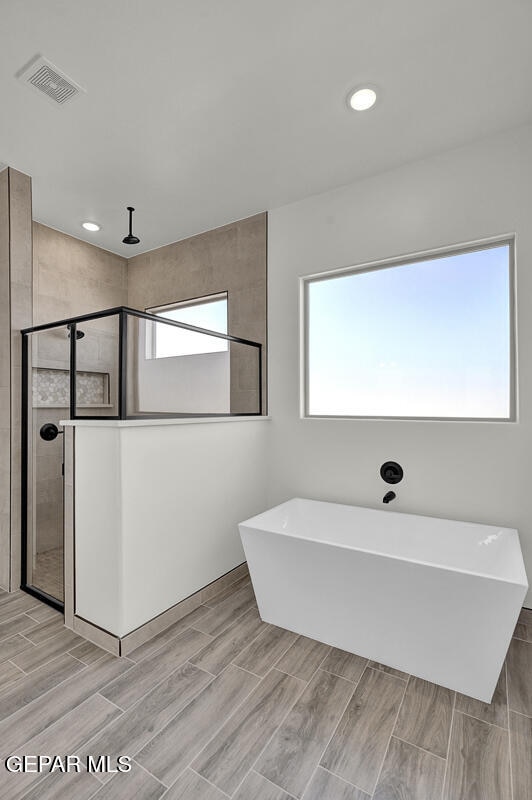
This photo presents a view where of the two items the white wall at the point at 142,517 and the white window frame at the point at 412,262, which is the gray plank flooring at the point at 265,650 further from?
the white window frame at the point at 412,262

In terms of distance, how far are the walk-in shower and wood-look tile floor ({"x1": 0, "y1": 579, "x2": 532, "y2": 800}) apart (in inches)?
23.8

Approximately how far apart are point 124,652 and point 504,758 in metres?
1.63

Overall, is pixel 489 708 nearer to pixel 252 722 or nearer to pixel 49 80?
pixel 252 722

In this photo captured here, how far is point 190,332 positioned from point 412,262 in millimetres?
1595

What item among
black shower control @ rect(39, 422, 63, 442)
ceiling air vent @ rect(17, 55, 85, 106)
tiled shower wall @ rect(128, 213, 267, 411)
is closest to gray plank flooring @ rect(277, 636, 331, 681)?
tiled shower wall @ rect(128, 213, 267, 411)

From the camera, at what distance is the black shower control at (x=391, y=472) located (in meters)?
2.57

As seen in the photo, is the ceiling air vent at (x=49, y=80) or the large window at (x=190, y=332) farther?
the large window at (x=190, y=332)

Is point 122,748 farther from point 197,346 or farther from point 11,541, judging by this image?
point 197,346

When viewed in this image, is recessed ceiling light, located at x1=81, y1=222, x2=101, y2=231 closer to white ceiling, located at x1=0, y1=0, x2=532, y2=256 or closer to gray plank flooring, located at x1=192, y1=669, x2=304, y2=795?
white ceiling, located at x1=0, y1=0, x2=532, y2=256

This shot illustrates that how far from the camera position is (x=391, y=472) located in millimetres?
2594

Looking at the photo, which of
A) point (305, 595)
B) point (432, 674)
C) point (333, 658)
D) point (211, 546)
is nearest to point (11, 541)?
point (211, 546)

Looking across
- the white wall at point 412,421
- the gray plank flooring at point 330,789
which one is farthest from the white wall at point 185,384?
the gray plank flooring at point 330,789

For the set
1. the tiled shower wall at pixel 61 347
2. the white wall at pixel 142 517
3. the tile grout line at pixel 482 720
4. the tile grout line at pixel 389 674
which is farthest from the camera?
the tiled shower wall at pixel 61 347

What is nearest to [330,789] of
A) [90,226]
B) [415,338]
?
[415,338]
